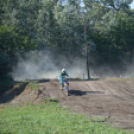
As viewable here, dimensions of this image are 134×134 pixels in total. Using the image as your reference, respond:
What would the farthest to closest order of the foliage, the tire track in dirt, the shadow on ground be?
the foliage, the shadow on ground, the tire track in dirt

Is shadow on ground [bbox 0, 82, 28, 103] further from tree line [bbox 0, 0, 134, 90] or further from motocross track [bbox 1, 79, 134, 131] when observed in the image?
tree line [bbox 0, 0, 134, 90]

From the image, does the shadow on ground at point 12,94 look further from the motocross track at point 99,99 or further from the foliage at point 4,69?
the foliage at point 4,69

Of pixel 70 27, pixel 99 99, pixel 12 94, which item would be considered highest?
pixel 70 27

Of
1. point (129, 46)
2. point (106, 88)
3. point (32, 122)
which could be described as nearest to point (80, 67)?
point (129, 46)

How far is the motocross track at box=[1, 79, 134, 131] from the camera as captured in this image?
9.05 metres

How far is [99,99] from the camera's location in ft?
42.8

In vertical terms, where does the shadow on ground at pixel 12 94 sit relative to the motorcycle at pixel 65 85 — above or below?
below

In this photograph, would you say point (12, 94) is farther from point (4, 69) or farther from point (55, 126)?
point (55, 126)

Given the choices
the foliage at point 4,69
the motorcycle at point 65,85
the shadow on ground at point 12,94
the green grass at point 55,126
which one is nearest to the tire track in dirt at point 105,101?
the motorcycle at point 65,85

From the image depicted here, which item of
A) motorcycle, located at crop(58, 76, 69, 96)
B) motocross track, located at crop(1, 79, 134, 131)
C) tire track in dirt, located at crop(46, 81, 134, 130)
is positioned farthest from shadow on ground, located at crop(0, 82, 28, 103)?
tire track in dirt, located at crop(46, 81, 134, 130)

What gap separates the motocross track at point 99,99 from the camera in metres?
9.05

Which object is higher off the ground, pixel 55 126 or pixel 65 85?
pixel 65 85

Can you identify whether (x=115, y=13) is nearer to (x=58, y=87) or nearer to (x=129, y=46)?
(x=129, y=46)

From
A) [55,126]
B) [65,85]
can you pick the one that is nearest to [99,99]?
[65,85]
